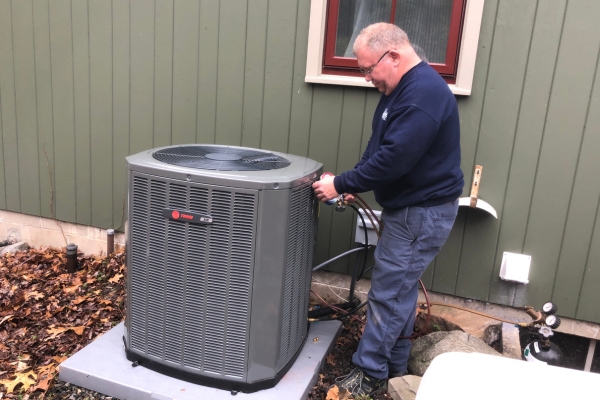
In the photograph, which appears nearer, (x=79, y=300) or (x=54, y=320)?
(x=54, y=320)

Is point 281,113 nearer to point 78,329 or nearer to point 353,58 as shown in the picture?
point 353,58

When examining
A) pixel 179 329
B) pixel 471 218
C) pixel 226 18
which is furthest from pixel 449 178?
pixel 226 18

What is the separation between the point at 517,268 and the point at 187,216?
215cm

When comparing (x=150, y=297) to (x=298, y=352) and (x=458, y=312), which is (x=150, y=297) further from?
(x=458, y=312)

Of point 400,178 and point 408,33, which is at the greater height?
point 408,33

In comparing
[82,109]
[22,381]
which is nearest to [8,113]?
[82,109]

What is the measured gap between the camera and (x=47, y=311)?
338cm

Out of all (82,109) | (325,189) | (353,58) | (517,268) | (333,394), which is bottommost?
(333,394)

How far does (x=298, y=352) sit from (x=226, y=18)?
2.36 metres

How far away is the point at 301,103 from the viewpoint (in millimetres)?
3406

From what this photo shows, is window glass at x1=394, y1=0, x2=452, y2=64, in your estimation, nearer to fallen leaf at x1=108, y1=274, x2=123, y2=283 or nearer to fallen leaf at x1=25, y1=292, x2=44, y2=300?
fallen leaf at x1=108, y1=274, x2=123, y2=283

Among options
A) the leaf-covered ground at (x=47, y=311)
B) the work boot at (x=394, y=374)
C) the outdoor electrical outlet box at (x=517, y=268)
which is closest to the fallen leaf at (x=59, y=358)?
the leaf-covered ground at (x=47, y=311)

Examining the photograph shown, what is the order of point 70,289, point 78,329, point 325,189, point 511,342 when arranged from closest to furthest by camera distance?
point 325,189 < point 511,342 < point 78,329 < point 70,289

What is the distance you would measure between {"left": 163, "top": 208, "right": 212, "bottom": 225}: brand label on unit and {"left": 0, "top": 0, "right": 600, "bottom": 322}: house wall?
140cm
